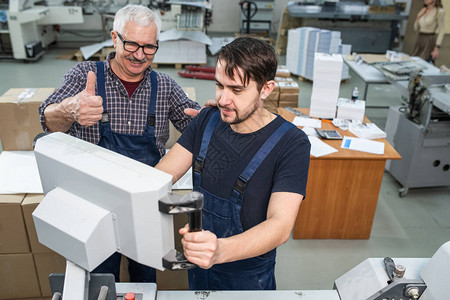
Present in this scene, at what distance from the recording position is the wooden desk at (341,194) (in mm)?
2793

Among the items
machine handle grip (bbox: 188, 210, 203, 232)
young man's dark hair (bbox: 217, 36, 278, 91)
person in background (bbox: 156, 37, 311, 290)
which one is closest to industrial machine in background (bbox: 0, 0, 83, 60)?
person in background (bbox: 156, 37, 311, 290)

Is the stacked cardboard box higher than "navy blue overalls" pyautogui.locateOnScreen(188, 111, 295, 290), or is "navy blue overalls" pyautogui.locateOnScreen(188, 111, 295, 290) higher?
"navy blue overalls" pyautogui.locateOnScreen(188, 111, 295, 290)

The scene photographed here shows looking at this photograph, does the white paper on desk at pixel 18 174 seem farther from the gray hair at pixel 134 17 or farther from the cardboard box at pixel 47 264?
the gray hair at pixel 134 17

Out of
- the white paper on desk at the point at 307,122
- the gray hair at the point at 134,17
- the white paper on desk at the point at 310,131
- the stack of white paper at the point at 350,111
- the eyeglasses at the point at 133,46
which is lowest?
the white paper on desk at the point at 310,131

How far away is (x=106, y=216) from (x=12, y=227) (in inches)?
61.2

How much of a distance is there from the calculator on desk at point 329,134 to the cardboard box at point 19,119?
2066mm

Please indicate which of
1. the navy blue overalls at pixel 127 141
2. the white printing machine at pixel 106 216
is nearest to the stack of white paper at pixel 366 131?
the navy blue overalls at pixel 127 141

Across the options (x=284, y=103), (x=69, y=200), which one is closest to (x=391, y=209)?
(x=284, y=103)

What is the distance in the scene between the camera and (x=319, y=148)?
2850 mm

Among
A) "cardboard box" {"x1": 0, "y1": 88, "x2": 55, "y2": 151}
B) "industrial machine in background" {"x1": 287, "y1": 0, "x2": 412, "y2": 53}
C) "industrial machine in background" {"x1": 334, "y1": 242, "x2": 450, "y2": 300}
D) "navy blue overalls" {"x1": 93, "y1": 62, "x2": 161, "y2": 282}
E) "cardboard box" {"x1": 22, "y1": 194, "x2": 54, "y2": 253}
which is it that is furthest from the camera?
"industrial machine in background" {"x1": 287, "y1": 0, "x2": 412, "y2": 53}

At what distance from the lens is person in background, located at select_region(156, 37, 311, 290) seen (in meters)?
1.26

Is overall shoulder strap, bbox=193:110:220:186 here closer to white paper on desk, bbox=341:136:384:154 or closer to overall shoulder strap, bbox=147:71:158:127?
overall shoulder strap, bbox=147:71:158:127

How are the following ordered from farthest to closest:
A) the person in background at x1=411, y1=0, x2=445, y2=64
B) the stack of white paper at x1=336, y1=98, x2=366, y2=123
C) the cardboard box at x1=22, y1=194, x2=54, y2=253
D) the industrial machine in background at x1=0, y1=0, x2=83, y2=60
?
the industrial machine in background at x1=0, y1=0, x2=83, y2=60
the person in background at x1=411, y1=0, x2=445, y2=64
the stack of white paper at x1=336, y1=98, x2=366, y2=123
the cardboard box at x1=22, y1=194, x2=54, y2=253

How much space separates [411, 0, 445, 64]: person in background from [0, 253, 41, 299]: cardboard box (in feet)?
19.1
